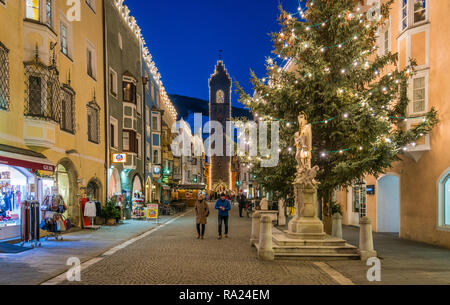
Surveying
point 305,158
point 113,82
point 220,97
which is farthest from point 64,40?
point 220,97

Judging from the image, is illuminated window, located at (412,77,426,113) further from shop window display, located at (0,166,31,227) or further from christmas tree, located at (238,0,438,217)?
shop window display, located at (0,166,31,227)

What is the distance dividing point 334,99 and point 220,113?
80695 mm

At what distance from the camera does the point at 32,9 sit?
15023 millimetres

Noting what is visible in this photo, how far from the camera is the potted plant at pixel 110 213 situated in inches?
865

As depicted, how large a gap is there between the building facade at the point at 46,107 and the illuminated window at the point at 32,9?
0.03 meters

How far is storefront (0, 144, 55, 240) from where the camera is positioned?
12469 mm

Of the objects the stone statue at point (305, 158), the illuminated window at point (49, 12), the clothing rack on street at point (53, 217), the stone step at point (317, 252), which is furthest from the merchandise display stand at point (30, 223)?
the stone statue at point (305, 158)

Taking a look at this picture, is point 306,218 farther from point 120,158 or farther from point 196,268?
point 120,158

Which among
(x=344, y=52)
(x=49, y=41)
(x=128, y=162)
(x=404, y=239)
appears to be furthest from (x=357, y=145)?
(x=128, y=162)

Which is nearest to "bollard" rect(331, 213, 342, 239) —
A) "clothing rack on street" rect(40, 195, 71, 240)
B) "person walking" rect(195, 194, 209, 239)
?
"person walking" rect(195, 194, 209, 239)

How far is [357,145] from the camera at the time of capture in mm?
13562

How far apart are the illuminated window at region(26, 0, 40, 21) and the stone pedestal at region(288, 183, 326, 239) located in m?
11.5

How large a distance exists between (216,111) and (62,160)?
77983 millimetres
